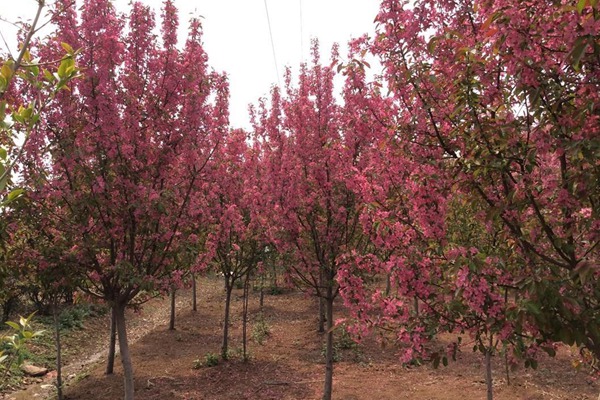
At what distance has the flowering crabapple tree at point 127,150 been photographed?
532 centimetres

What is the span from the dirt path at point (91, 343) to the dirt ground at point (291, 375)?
10 centimetres

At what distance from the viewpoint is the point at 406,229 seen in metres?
4.05

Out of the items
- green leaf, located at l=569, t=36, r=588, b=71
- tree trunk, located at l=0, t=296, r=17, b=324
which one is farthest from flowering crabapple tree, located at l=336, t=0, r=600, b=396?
tree trunk, located at l=0, t=296, r=17, b=324

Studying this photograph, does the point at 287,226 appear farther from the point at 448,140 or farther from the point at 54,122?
the point at 448,140

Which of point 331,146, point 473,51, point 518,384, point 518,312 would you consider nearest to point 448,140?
point 473,51

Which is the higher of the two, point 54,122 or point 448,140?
point 54,122

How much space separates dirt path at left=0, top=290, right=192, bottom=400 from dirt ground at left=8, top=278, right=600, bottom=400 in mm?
99

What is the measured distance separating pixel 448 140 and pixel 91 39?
4.66 metres

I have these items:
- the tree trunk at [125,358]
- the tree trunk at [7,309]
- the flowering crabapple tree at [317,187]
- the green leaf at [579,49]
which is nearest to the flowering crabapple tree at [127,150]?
the tree trunk at [125,358]

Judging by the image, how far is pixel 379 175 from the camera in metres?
4.64

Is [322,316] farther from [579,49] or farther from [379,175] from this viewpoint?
[579,49]

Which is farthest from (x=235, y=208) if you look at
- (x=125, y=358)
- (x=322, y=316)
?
(x=322, y=316)

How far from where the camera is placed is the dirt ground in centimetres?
870

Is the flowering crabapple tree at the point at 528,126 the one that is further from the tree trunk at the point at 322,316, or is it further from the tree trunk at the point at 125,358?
the tree trunk at the point at 322,316
